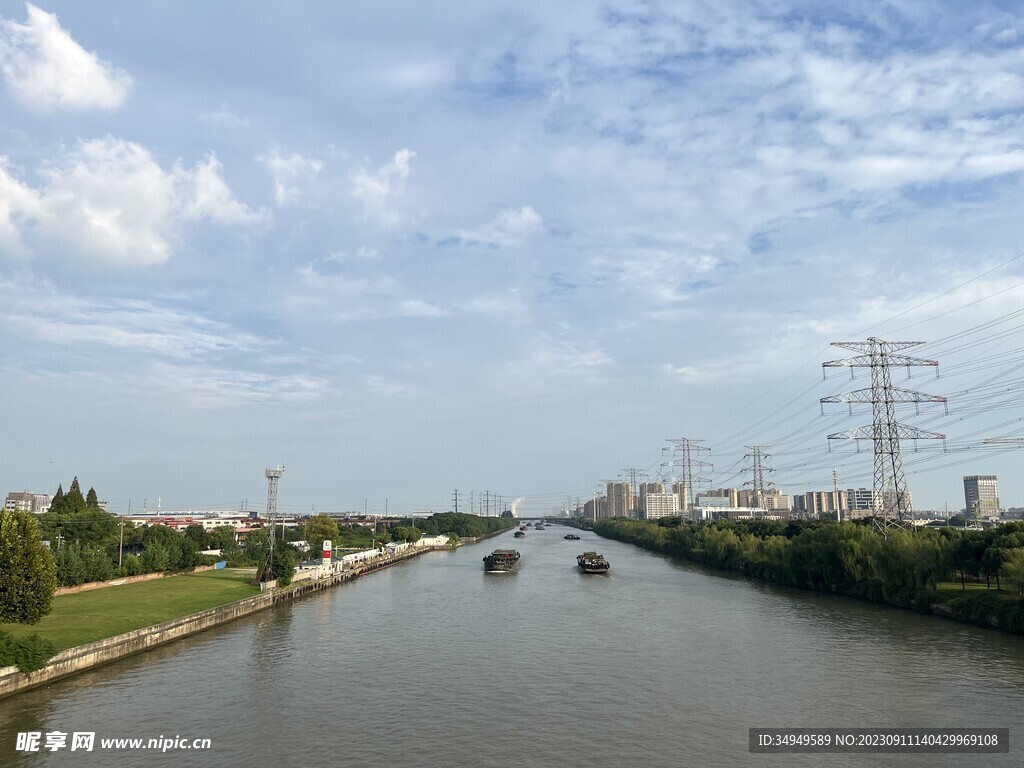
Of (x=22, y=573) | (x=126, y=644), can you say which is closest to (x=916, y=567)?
(x=126, y=644)

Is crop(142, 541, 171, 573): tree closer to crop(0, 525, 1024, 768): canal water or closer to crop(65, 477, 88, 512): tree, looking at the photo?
crop(0, 525, 1024, 768): canal water

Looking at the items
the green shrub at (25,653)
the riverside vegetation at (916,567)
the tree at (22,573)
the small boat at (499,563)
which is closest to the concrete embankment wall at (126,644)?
the green shrub at (25,653)

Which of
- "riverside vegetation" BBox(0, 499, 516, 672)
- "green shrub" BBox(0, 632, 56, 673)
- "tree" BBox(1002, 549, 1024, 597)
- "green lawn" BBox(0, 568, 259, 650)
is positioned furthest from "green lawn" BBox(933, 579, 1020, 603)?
"green shrub" BBox(0, 632, 56, 673)

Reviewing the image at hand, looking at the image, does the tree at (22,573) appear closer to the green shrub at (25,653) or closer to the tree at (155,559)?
the green shrub at (25,653)

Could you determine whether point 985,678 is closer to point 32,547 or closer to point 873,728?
point 873,728

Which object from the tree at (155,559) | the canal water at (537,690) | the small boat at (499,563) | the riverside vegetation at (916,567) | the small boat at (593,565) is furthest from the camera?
the small boat at (499,563)
